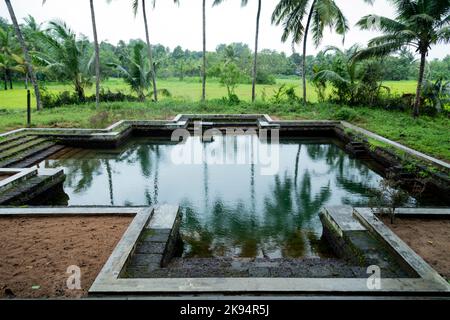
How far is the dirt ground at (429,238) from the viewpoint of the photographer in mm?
3604

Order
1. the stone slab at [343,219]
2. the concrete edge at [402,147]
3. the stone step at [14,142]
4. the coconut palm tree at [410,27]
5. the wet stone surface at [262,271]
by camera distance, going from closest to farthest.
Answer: the wet stone surface at [262,271]
the stone slab at [343,219]
the concrete edge at [402,147]
the stone step at [14,142]
the coconut palm tree at [410,27]

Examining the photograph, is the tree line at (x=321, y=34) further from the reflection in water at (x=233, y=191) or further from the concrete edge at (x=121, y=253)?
the concrete edge at (x=121, y=253)

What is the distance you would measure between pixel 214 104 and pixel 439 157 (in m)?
9.95

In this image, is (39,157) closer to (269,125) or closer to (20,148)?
(20,148)

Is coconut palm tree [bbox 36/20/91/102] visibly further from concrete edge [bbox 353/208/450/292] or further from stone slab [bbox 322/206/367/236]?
concrete edge [bbox 353/208/450/292]

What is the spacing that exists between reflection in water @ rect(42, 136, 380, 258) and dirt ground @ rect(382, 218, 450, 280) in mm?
1012

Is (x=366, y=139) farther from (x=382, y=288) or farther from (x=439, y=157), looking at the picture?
(x=382, y=288)

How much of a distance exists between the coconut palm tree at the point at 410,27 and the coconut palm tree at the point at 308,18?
2.88 metres

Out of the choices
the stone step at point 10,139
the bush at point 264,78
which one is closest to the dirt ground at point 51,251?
the stone step at point 10,139

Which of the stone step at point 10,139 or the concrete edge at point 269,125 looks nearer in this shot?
Answer: the concrete edge at point 269,125

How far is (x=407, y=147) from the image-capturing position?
869cm

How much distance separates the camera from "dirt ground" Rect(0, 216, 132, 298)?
10.2 ft

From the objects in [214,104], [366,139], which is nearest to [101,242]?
[366,139]

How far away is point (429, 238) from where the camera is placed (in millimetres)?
4125
